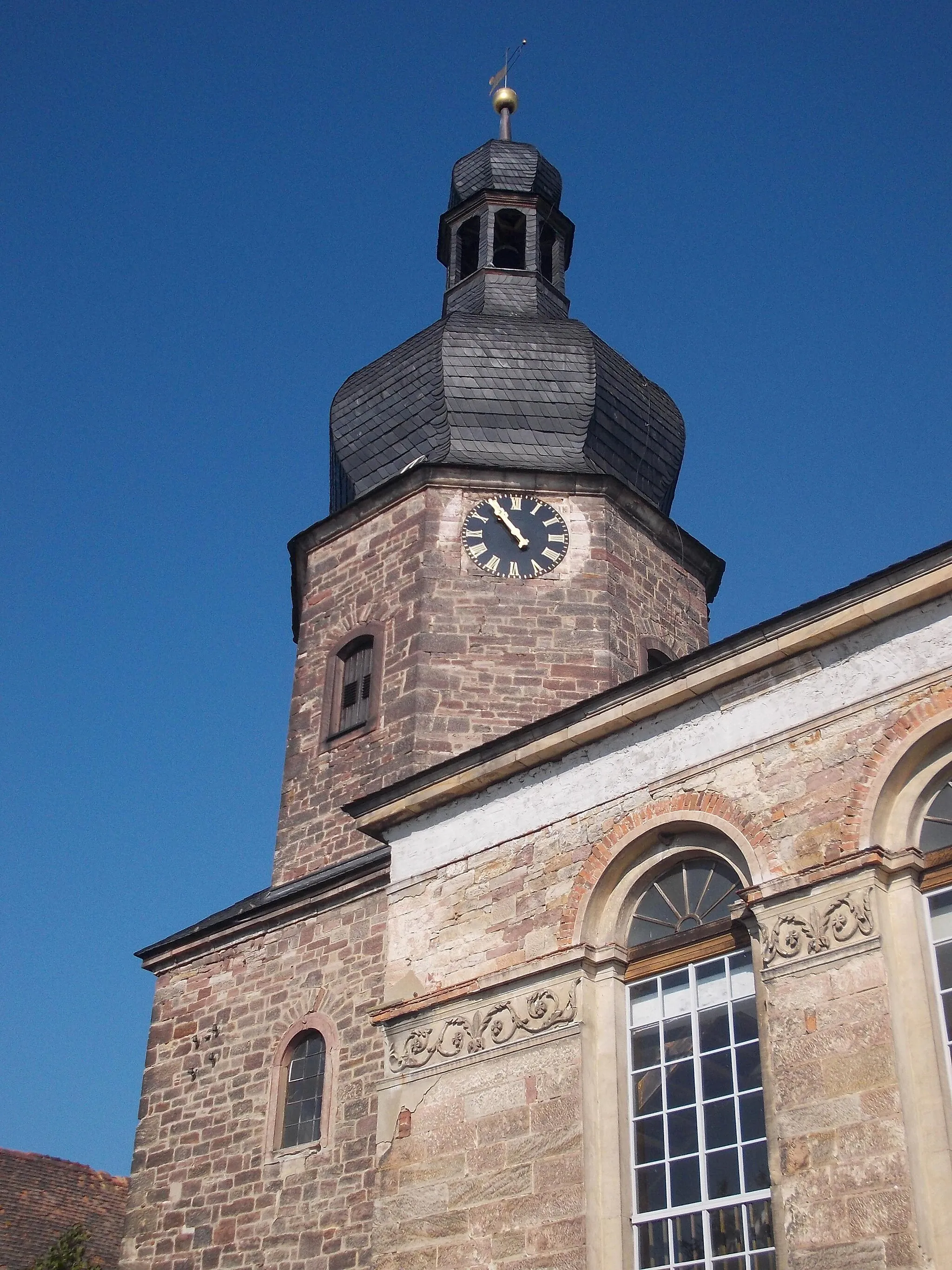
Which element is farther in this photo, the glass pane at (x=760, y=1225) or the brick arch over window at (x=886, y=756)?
the brick arch over window at (x=886, y=756)

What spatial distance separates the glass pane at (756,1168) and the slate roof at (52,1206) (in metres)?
15.0

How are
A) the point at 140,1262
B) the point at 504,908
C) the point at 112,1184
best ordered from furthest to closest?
1. the point at 112,1184
2. the point at 140,1262
3. the point at 504,908

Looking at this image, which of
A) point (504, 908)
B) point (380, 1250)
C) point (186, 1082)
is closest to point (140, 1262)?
point (186, 1082)

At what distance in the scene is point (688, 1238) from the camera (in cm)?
991

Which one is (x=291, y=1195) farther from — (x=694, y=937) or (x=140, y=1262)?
(x=694, y=937)

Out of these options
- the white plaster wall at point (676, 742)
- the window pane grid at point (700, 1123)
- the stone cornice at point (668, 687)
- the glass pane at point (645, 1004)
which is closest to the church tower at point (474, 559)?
the stone cornice at point (668, 687)

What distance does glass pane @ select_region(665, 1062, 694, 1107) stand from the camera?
10352 millimetres

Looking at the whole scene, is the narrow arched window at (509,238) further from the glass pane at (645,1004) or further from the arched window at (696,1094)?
the glass pane at (645,1004)

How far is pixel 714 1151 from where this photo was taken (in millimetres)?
10008

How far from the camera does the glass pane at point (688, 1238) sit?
9812 millimetres

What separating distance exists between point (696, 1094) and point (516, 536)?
8.67 metres

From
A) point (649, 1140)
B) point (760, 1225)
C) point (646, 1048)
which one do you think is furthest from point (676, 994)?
point (760, 1225)

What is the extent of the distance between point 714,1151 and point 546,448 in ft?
34.3

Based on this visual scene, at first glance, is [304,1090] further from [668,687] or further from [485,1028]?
[668,687]
